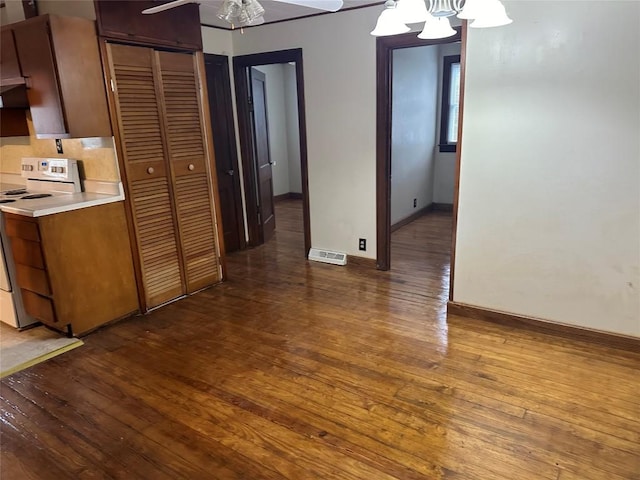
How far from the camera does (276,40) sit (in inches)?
167

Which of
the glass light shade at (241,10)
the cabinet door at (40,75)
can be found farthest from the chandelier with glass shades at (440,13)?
the cabinet door at (40,75)

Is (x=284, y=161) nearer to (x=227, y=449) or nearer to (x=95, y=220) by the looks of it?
(x=95, y=220)

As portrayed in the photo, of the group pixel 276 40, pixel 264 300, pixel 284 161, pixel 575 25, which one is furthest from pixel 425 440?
pixel 284 161

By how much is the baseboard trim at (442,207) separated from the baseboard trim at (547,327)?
3498mm

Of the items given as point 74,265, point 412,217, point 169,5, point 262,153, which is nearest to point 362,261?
point 262,153

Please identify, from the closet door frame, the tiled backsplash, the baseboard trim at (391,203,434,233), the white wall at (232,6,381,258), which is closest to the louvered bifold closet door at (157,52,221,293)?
the closet door frame

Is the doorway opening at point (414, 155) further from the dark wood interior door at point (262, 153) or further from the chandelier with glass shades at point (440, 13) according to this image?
the chandelier with glass shades at point (440, 13)

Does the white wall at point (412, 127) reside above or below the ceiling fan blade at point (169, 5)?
below

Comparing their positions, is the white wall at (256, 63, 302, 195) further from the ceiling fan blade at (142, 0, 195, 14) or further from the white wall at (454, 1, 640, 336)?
the ceiling fan blade at (142, 0, 195, 14)

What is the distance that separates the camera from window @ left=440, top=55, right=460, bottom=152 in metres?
6.06

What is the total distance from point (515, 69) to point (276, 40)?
2.41m

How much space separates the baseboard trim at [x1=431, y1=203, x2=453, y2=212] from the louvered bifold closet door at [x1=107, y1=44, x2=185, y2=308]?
4211mm

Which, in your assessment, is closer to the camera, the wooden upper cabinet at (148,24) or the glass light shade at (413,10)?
the glass light shade at (413,10)

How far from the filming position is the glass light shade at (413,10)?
191cm
